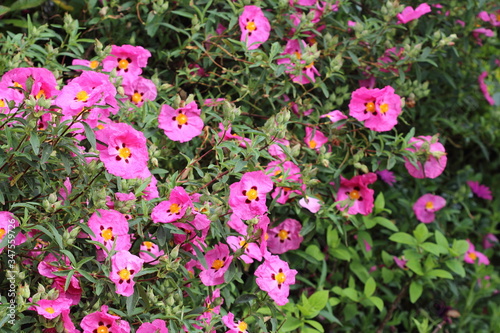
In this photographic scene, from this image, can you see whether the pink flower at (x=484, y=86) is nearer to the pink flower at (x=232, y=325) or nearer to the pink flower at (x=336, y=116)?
the pink flower at (x=336, y=116)

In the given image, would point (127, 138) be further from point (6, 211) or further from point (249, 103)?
point (249, 103)

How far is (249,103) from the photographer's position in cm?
274

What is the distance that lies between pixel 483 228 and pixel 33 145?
2.83 m

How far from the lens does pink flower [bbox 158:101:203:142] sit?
252 cm

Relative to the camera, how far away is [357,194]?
9.36 feet

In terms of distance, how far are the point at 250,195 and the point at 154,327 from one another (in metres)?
0.52

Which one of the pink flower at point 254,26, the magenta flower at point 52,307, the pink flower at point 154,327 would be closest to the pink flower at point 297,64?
the pink flower at point 254,26

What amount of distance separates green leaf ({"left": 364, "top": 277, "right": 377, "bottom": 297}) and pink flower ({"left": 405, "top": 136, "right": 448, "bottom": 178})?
511mm

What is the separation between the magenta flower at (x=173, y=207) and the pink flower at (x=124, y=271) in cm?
14

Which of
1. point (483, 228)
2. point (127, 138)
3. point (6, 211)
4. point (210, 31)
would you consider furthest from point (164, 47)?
point (483, 228)

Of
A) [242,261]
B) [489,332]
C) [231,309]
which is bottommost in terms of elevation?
[489,332]

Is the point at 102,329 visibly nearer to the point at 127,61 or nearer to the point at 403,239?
the point at 127,61

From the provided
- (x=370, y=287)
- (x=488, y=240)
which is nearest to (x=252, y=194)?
(x=370, y=287)

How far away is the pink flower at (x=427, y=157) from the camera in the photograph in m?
2.74
